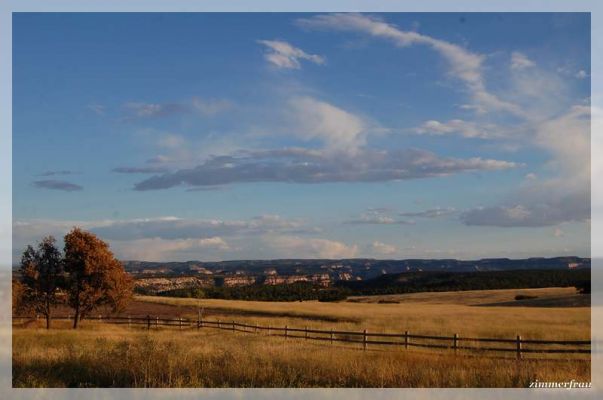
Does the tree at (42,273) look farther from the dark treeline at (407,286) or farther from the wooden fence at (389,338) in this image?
the dark treeline at (407,286)

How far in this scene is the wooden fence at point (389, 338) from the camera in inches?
934

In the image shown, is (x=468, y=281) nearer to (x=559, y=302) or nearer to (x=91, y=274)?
(x=559, y=302)

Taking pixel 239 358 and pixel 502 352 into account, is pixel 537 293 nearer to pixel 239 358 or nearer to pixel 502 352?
pixel 502 352

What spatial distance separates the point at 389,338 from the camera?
109ft

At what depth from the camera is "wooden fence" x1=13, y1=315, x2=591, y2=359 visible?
23.7 metres

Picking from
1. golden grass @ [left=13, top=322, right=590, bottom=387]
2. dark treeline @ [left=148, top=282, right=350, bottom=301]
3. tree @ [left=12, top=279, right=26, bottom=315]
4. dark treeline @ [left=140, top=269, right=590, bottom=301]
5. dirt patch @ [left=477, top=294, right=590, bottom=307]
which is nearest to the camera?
golden grass @ [left=13, top=322, right=590, bottom=387]

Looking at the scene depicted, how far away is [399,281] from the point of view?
484ft

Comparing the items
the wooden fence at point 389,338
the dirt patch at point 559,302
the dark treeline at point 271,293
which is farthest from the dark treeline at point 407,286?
the wooden fence at point 389,338

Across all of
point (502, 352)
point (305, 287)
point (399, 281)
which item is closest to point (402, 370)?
point (502, 352)

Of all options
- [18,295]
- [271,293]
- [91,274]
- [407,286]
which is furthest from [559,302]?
[407,286]

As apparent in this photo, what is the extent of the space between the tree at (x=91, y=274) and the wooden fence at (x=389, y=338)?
485cm

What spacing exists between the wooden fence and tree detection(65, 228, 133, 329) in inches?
191

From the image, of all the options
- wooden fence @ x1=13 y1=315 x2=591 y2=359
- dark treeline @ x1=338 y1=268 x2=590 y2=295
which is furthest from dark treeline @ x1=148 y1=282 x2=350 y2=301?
wooden fence @ x1=13 y1=315 x2=591 y2=359

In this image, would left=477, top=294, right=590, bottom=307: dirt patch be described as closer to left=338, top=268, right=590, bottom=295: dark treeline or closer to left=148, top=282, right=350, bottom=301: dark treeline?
left=338, top=268, right=590, bottom=295: dark treeline
